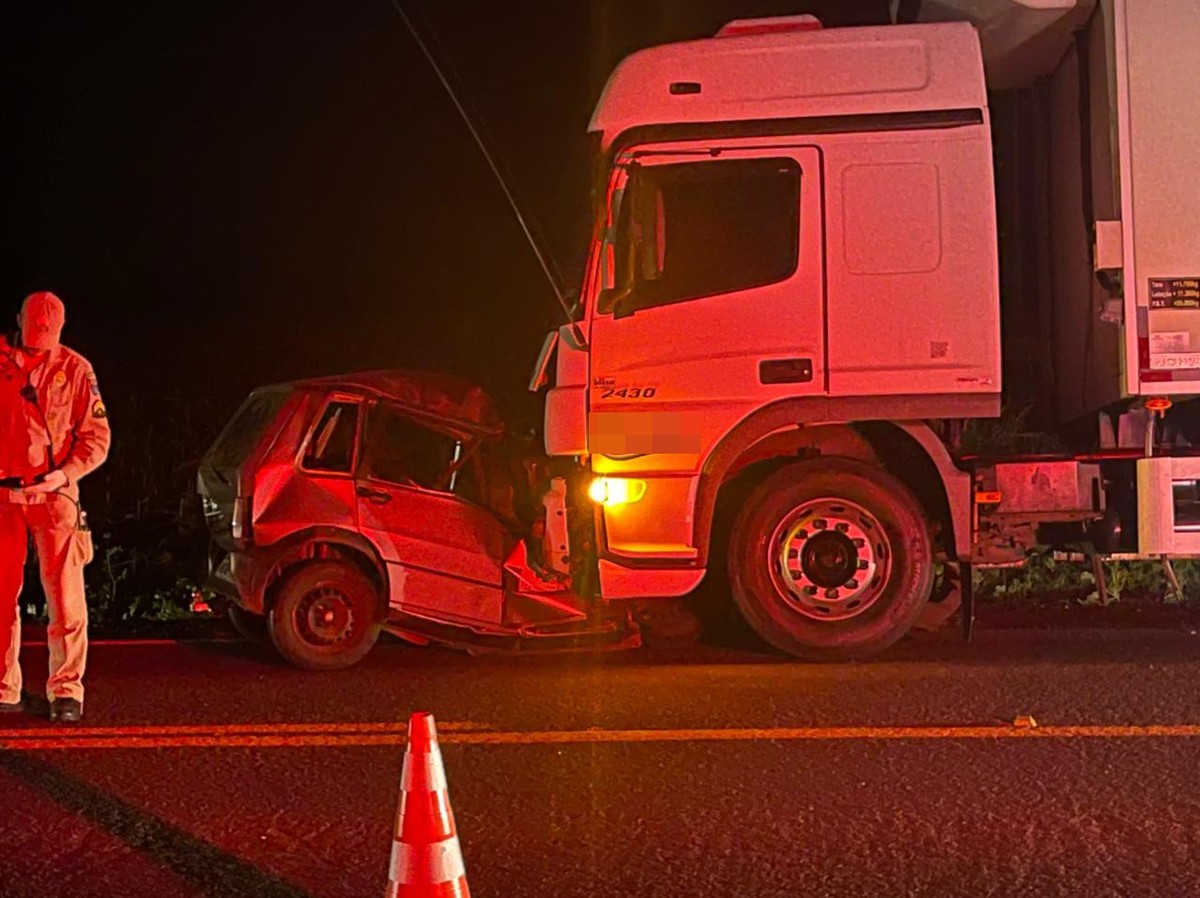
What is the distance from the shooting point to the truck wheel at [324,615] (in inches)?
280

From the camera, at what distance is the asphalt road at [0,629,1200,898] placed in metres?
4.14

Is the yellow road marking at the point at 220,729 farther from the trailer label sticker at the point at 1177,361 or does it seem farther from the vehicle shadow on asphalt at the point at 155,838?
the trailer label sticker at the point at 1177,361

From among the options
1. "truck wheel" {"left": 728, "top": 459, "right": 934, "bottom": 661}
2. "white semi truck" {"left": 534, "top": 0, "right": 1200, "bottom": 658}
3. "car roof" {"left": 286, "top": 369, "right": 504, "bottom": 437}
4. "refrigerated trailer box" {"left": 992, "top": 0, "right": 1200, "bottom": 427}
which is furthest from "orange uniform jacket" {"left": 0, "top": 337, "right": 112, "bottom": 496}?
"refrigerated trailer box" {"left": 992, "top": 0, "right": 1200, "bottom": 427}

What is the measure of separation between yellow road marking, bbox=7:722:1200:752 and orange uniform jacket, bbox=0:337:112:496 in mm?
1108

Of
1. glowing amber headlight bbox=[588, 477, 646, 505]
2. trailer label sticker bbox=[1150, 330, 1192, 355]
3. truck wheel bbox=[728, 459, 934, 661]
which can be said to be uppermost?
trailer label sticker bbox=[1150, 330, 1192, 355]

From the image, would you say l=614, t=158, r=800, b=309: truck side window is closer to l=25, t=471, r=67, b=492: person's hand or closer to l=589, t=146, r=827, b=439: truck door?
l=589, t=146, r=827, b=439: truck door

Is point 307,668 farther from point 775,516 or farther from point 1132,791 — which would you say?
point 1132,791

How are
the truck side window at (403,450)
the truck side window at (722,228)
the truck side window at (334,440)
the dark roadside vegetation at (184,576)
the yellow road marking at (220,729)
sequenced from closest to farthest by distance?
1. the yellow road marking at (220,729)
2. the truck side window at (722,228)
3. the truck side window at (334,440)
4. the truck side window at (403,450)
5. the dark roadside vegetation at (184,576)

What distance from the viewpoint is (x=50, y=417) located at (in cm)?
598

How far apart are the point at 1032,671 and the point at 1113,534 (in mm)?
1046

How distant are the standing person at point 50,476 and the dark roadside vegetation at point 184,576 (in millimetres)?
1796

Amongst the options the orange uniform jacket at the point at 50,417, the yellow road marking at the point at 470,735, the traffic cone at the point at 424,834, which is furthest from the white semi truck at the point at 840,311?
the traffic cone at the point at 424,834

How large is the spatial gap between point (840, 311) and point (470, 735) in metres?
2.86

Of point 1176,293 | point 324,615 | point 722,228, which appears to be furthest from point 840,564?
point 324,615
